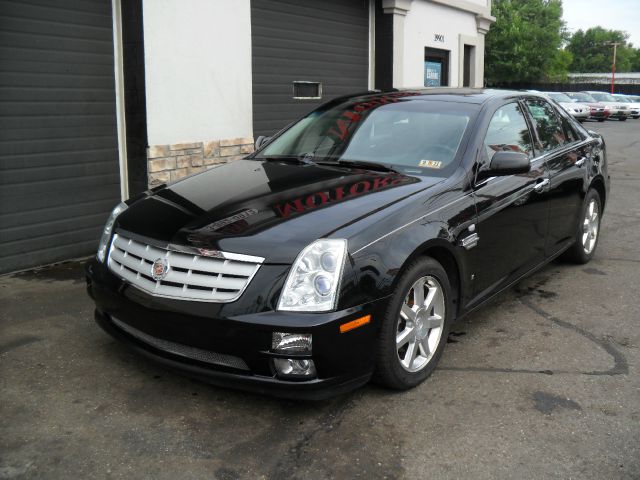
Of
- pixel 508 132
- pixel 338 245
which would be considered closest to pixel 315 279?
pixel 338 245

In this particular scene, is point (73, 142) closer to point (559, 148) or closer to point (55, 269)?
point (55, 269)

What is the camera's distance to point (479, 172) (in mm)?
4328

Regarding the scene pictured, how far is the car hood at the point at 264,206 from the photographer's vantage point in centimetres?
338

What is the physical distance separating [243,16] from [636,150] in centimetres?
1365

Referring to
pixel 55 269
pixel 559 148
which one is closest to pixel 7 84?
pixel 55 269

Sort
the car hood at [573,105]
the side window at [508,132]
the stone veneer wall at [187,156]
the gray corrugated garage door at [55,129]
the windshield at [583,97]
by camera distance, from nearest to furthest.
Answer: the side window at [508,132] < the gray corrugated garage door at [55,129] < the stone veneer wall at [187,156] < the car hood at [573,105] < the windshield at [583,97]

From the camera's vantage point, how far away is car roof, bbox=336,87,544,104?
4.87 metres

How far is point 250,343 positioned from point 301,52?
7.34 meters

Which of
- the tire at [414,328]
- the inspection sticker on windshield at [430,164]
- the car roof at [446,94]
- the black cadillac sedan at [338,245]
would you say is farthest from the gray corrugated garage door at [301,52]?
the tire at [414,328]

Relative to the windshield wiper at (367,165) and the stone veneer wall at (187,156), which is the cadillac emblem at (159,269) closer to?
the windshield wiper at (367,165)

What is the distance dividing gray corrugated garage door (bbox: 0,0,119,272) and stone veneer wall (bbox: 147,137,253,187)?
1.32ft

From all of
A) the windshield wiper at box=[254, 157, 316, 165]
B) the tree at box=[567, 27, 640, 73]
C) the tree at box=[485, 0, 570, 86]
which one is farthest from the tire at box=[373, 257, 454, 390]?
the tree at box=[567, 27, 640, 73]

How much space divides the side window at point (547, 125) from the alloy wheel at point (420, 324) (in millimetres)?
2040

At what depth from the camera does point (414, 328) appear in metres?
3.72
